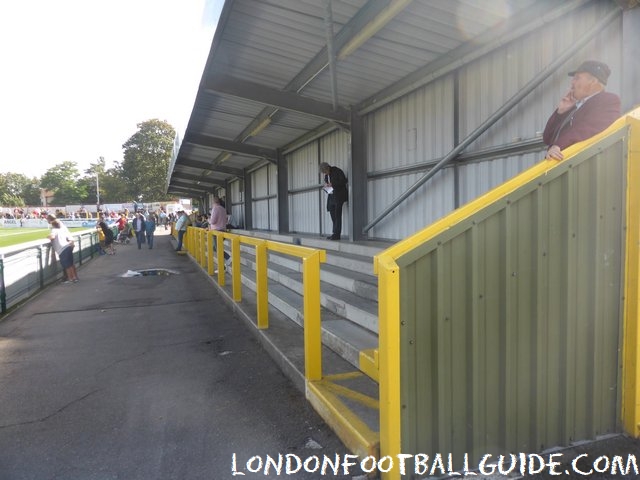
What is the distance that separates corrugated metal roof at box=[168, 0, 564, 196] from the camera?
17.5 feet

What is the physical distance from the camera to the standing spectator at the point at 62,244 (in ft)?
35.5

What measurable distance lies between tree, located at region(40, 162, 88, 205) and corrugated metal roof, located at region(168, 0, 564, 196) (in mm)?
A: 109292

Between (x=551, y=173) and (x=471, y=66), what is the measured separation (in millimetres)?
4248

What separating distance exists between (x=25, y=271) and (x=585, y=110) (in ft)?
33.1

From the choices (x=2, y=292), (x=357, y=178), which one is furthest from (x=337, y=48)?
(x=2, y=292)

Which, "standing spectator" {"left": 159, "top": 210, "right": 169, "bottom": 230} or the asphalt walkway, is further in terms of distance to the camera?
"standing spectator" {"left": 159, "top": 210, "right": 169, "bottom": 230}

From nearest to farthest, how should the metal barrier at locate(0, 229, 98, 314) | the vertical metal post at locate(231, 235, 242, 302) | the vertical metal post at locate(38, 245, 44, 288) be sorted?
the vertical metal post at locate(231, 235, 242, 302) → the metal barrier at locate(0, 229, 98, 314) → the vertical metal post at locate(38, 245, 44, 288)

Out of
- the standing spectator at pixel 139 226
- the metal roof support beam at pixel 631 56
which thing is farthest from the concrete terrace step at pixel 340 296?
the standing spectator at pixel 139 226

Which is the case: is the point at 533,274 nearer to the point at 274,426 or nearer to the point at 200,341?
the point at 274,426

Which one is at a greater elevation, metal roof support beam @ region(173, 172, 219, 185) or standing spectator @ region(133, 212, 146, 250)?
metal roof support beam @ region(173, 172, 219, 185)

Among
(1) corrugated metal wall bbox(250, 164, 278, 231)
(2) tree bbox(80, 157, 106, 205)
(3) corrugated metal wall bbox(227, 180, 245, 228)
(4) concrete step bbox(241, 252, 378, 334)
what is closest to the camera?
(4) concrete step bbox(241, 252, 378, 334)

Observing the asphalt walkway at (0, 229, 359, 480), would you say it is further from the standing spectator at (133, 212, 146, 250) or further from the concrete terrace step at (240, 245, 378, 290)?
the standing spectator at (133, 212, 146, 250)

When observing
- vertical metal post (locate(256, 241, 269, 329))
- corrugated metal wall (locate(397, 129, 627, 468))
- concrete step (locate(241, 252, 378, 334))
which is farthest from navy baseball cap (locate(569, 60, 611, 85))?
vertical metal post (locate(256, 241, 269, 329))

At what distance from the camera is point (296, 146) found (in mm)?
12570
